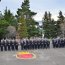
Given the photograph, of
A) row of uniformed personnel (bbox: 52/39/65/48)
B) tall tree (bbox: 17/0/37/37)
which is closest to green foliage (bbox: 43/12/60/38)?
tall tree (bbox: 17/0/37/37)

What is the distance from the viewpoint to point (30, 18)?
9775 centimetres

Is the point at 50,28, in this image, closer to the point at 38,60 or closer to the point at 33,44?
the point at 33,44

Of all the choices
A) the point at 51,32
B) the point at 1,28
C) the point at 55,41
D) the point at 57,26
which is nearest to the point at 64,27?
the point at 57,26

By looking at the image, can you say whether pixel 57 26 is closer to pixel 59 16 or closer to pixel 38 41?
pixel 59 16

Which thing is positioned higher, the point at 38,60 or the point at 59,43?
the point at 59,43

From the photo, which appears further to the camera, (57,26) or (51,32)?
(57,26)

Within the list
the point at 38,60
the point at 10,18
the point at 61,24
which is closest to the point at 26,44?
the point at 38,60

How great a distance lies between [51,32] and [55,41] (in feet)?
182

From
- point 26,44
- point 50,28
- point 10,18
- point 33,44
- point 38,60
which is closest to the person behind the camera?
point 38,60

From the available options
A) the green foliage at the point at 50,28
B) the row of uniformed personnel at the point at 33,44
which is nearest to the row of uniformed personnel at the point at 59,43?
the row of uniformed personnel at the point at 33,44

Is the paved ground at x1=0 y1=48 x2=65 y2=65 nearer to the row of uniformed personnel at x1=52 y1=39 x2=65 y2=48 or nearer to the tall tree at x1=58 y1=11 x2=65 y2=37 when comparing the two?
the row of uniformed personnel at x1=52 y1=39 x2=65 y2=48

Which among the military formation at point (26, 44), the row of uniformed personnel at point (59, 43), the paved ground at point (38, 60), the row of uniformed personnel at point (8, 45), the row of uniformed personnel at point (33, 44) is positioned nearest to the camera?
the paved ground at point (38, 60)

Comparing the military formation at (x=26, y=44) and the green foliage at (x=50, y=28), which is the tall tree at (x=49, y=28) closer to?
the green foliage at (x=50, y=28)

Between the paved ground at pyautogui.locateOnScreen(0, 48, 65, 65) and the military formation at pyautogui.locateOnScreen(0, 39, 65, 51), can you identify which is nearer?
the paved ground at pyautogui.locateOnScreen(0, 48, 65, 65)
